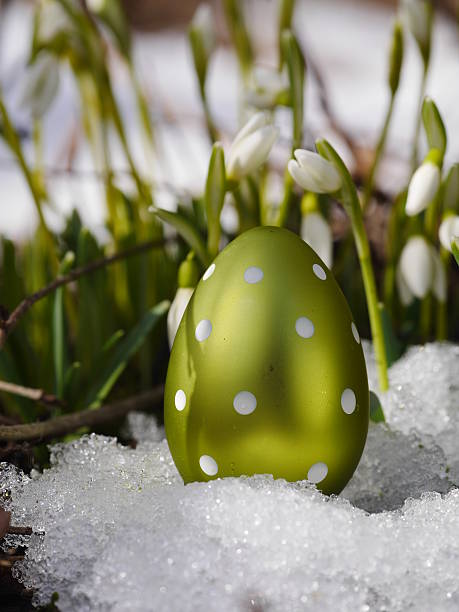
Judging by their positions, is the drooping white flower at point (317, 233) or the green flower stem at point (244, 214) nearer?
the drooping white flower at point (317, 233)

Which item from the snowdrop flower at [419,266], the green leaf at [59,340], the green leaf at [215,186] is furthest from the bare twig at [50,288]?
the snowdrop flower at [419,266]

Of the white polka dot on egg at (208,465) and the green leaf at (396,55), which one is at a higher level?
the green leaf at (396,55)

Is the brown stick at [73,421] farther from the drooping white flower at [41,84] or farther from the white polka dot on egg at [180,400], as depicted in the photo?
the drooping white flower at [41,84]

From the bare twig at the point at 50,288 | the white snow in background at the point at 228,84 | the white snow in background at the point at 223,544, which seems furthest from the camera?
the white snow in background at the point at 228,84

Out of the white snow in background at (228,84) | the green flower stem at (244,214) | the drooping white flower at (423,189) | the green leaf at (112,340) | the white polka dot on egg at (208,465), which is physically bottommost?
the white snow in background at (228,84)

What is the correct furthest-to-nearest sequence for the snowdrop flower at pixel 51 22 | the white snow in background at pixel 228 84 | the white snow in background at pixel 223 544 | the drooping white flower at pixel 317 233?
1. the white snow in background at pixel 228 84
2. the snowdrop flower at pixel 51 22
3. the drooping white flower at pixel 317 233
4. the white snow in background at pixel 223 544

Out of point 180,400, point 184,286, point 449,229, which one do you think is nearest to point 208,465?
point 180,400
